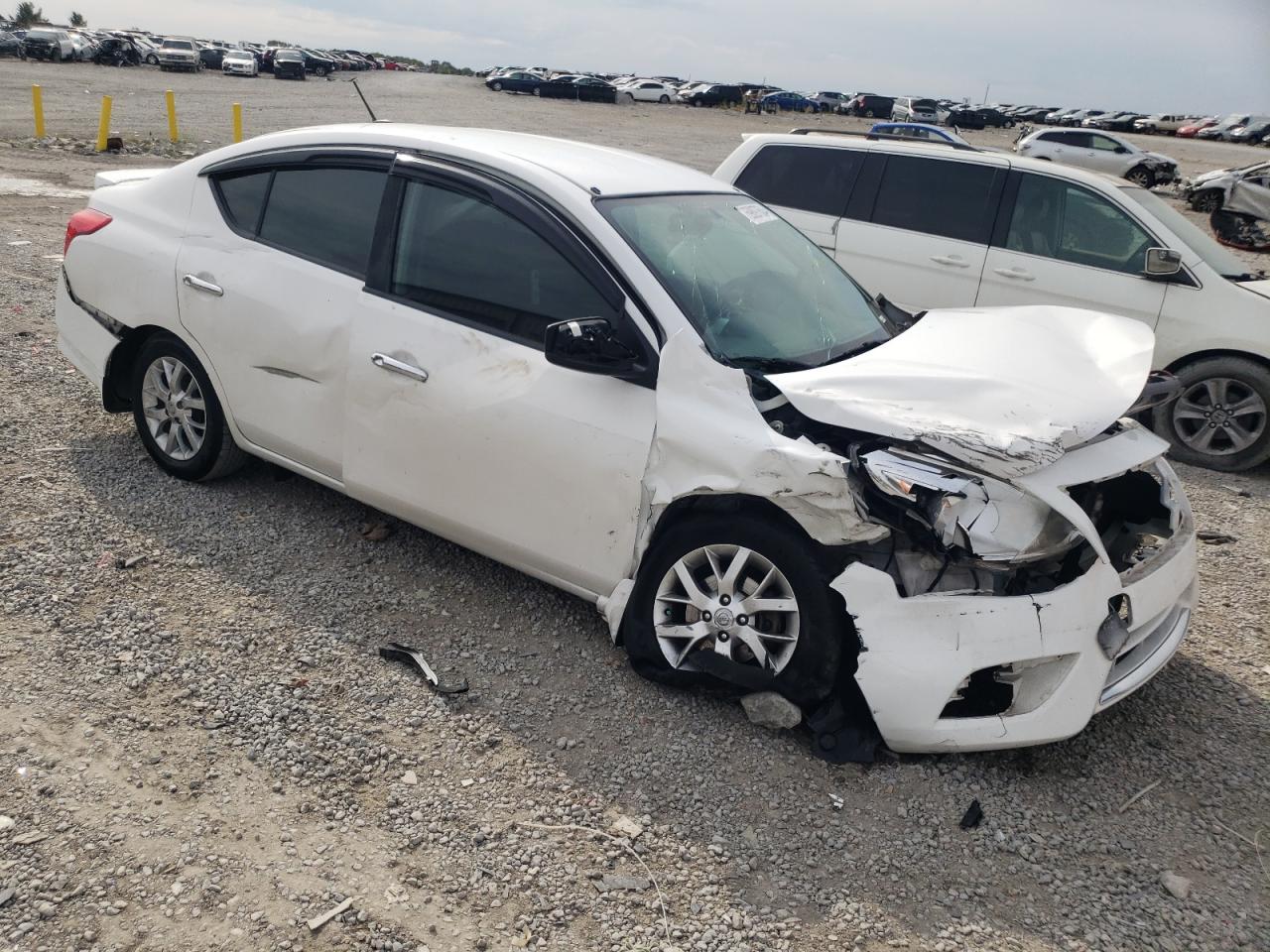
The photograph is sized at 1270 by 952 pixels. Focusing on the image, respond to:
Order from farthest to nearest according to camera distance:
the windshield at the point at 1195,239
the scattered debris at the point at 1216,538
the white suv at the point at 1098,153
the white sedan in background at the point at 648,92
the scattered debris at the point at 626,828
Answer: the white sedan in background at the point at 648,92, the white suv at the point at 1098,153, the windshield at the point at 1195,239, the scattered debris at the point at 1216,538, the scattered debris at the point at 626,828

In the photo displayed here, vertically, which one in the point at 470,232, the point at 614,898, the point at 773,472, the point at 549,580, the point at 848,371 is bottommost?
the point at 614,898

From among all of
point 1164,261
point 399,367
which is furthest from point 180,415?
point 1164,261

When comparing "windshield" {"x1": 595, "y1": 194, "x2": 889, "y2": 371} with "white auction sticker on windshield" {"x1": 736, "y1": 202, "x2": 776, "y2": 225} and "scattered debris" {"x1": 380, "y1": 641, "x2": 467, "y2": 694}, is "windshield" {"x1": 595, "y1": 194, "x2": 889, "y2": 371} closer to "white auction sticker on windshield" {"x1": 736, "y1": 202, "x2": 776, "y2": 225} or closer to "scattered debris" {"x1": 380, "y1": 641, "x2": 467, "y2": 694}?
"white auction sticker on windshield" {"x1": 736, "y1": 202, "x2": 776, "y2": 225}

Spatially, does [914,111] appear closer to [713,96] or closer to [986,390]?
[713,96]

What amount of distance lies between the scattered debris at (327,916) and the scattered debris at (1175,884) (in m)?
2.31

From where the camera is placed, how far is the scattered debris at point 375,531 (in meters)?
4.72

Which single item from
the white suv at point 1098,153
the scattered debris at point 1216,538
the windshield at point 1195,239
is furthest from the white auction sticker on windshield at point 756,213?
the white suv at point 1098,153

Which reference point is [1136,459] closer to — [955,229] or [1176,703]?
[1176,703]

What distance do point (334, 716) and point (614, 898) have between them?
3.98 ft

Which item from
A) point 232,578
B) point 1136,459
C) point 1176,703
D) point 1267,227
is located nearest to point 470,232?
point 232,578

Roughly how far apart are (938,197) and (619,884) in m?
6.10

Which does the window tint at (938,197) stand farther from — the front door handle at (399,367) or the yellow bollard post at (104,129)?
the yellow bollard post at (104,129)

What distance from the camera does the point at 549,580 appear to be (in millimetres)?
3893

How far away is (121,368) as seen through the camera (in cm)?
512
